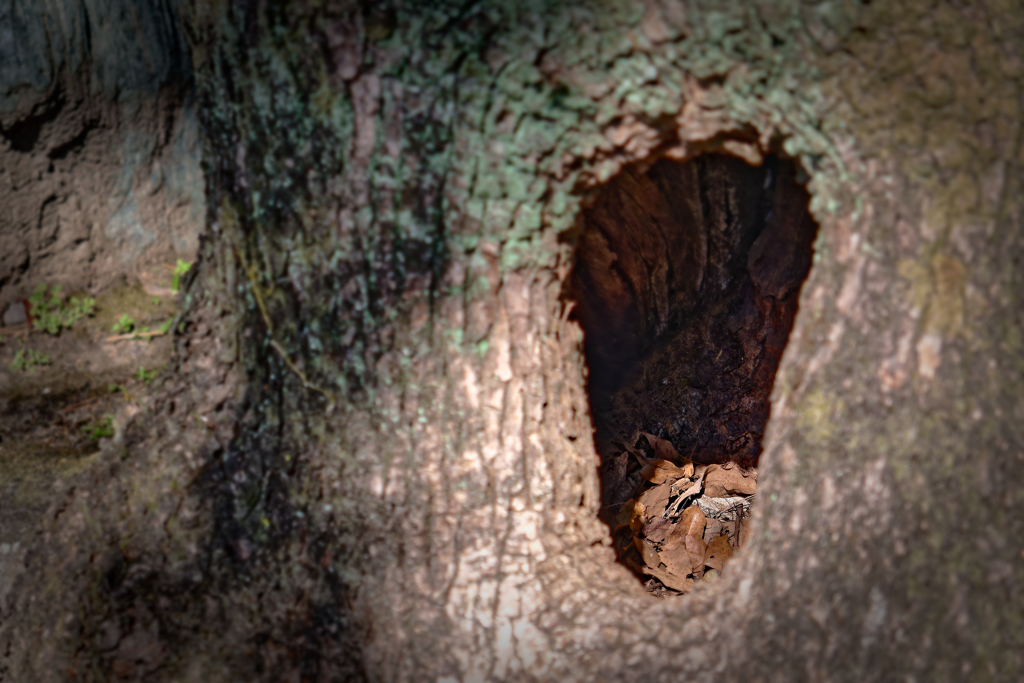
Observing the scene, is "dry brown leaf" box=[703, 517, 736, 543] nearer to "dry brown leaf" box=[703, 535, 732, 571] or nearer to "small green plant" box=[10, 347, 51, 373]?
"dry brown leaf" box=[703, 535, 732, 571]

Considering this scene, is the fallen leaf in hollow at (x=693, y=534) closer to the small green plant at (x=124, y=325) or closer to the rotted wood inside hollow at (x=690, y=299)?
the rotted wood inside hollow at (x=690, y=299)

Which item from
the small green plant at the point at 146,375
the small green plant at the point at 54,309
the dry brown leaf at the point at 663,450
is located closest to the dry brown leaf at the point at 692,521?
the dry brown leaf at the point at 663,450

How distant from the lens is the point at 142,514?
4.99ft

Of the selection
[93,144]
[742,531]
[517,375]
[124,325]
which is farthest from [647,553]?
[93,144]

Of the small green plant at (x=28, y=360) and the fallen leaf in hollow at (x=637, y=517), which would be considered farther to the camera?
the fallen leaf in hollow at (x=637, y=517)

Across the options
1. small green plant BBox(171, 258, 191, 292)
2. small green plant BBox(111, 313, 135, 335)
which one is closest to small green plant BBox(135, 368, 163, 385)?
small green plant BBox(111, 313, 135, 335)

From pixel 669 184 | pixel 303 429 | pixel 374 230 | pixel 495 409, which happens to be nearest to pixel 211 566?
pixel 303 429

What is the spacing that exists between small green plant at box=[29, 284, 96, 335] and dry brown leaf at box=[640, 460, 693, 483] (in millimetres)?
A: 2095

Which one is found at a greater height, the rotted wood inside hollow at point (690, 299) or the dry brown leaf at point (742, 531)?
the rotted wood inside hollow at point (690, 299)

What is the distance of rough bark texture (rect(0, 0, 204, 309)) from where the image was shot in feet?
5.56

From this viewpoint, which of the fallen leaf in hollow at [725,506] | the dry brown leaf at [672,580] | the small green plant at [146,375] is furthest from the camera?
the fallen leaf in hollow at [725,506]

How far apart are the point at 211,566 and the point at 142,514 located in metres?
0.21

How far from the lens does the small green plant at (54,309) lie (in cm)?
174

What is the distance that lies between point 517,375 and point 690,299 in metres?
1.30
